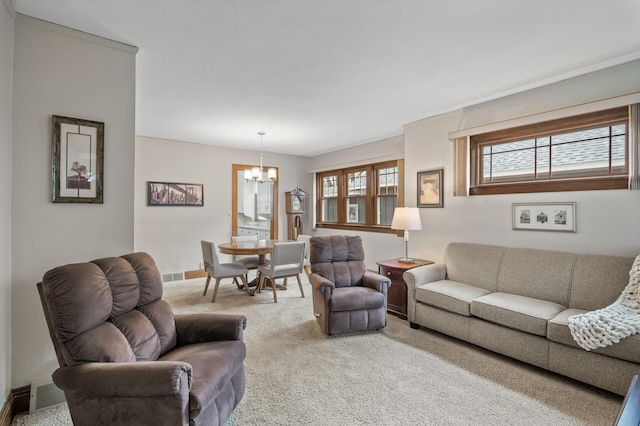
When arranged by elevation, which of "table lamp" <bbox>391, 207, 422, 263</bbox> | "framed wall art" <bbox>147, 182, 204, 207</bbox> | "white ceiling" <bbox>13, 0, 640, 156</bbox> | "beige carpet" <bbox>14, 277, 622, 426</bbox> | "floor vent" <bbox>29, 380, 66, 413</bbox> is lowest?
"beige carpet" <bbox>14, 277, 622, 426</bbox>

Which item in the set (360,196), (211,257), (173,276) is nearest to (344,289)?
(211,257)

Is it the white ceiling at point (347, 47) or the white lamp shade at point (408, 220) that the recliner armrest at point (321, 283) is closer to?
the white lamp shade at point (408, 220)

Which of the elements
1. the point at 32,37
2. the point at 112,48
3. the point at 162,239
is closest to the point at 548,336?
the point at 112,48

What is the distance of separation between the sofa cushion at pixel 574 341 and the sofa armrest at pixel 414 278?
4.10ft

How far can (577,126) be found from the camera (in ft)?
9.93

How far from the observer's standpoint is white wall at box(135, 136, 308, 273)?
17.5 feet

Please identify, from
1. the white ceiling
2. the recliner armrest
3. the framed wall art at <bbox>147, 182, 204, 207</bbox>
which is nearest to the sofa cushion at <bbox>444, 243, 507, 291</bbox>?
the recliner armrest

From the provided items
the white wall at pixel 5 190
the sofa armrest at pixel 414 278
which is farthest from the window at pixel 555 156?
the white wall at pixel 5 190

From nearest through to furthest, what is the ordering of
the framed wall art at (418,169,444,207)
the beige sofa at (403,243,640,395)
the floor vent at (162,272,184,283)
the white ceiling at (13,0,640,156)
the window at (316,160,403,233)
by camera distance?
the white ceiling at (13,0,640,156) → the beige sofa at (403,243,640,395) → the framed wall art at (418,169,444,207) → the floor vent at (162,272,184,283) → the window at (316,160,403,233)

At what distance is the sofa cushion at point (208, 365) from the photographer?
1.48m

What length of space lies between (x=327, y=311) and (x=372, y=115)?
2.63 metres

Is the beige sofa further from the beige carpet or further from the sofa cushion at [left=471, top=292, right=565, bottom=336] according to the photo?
the beige carpet

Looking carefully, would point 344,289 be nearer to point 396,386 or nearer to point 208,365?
point 396,386

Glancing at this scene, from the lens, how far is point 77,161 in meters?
2.17
